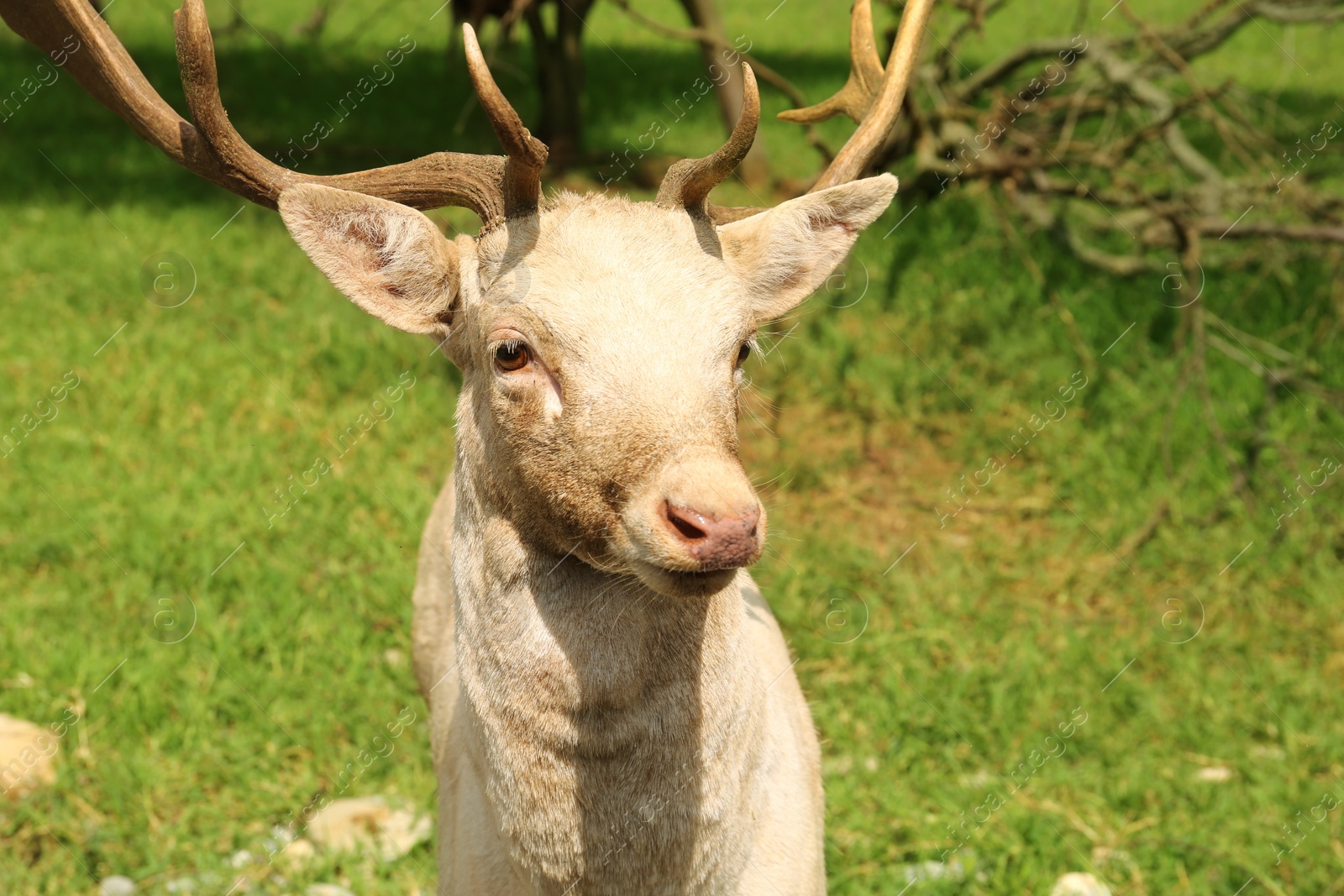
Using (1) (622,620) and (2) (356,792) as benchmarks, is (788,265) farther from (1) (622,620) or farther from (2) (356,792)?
(2) (356,792)

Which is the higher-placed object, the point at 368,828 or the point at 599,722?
the point at 599,722

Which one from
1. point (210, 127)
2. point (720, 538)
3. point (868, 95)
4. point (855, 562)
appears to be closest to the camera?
point (720, 538)

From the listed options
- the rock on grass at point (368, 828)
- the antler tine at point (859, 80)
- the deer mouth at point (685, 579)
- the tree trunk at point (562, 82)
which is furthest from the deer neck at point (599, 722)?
the tree trunk at point (562, 82)

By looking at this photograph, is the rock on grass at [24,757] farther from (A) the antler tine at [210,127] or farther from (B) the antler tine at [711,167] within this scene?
(B) the antler tine at [711,167]

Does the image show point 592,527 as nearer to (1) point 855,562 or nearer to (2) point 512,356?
(2) point 512,356

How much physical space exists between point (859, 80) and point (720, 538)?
189 cm

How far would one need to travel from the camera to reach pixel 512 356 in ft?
7.58

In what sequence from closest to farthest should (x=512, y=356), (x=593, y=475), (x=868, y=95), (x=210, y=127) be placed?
(x=593, y=475) → (x=512, y=356) → (x=210, y=127) → (x=868, y=95)

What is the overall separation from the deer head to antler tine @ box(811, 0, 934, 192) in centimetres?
29

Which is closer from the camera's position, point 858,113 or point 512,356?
point 512,356

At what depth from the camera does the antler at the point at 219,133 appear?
237 cm

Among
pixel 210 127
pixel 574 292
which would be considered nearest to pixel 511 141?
pixel 574 292

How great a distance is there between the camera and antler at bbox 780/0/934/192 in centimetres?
299

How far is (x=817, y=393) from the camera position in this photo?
21.2ft
